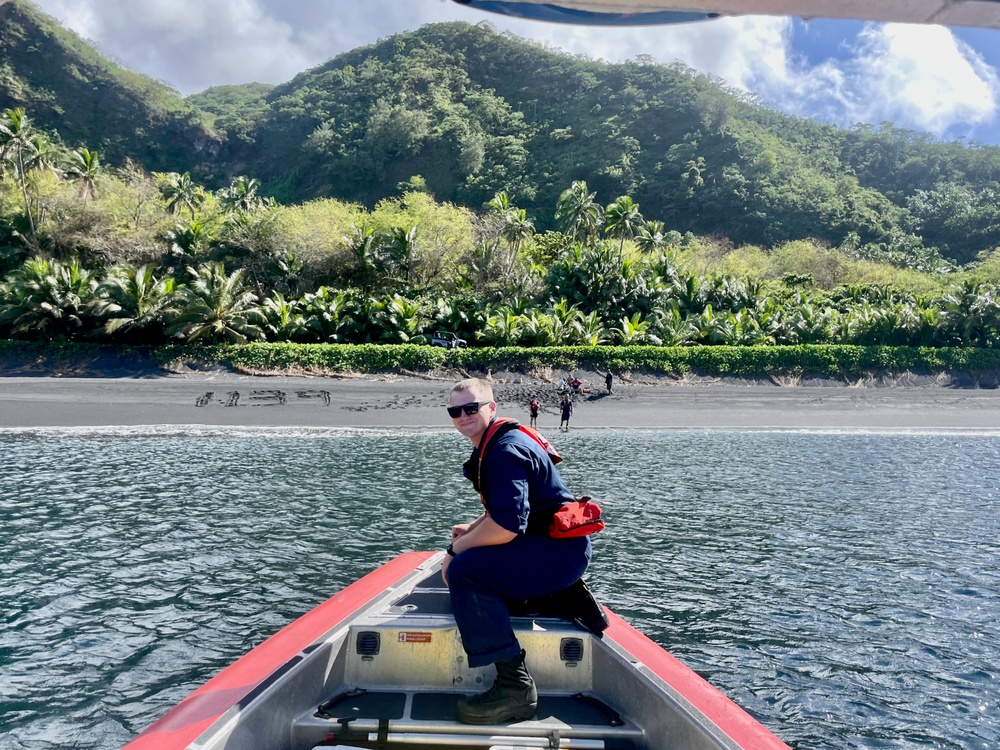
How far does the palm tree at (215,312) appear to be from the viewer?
29.8 m

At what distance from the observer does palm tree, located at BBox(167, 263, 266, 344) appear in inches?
1172

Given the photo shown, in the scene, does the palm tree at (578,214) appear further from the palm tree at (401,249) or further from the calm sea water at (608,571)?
the calm sea water at (608,571)

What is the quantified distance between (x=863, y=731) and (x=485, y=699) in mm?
3415

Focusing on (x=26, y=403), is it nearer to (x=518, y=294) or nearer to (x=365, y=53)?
(x=518, y=294)

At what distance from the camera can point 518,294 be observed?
137 feet


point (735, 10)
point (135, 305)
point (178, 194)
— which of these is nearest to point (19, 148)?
point (178, 194)

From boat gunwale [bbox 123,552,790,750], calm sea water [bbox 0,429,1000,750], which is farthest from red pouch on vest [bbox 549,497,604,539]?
calm sea water [bbox 0,429,1000,750]

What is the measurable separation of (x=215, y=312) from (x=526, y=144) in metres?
73.1

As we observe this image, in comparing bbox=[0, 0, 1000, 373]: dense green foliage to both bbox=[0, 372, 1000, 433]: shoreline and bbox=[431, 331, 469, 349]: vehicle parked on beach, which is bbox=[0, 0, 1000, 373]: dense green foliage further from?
bbox=[0, 372, 1000, 433]: shoreline

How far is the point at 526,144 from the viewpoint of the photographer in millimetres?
95250

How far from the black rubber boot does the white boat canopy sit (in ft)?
9.61

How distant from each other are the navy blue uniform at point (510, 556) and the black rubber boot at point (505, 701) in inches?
3.4

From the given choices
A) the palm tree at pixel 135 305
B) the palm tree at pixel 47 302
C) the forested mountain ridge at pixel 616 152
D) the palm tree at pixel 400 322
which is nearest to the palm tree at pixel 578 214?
the palm tree at pixel 400 322

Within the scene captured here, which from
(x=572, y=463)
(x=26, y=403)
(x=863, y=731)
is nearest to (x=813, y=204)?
(x=572, y=463)
